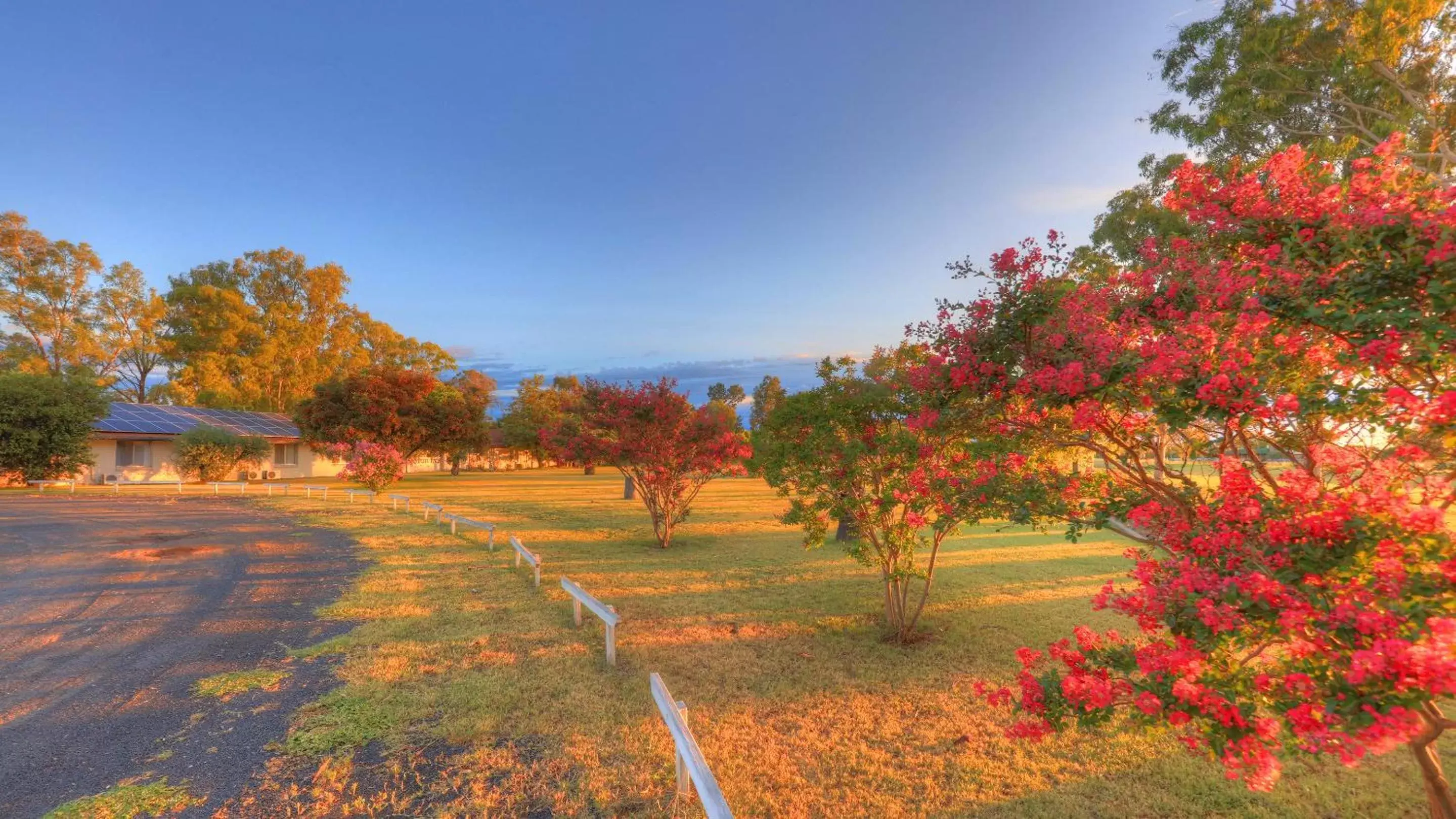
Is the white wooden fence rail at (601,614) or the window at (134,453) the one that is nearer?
the white wooden fence rail at (601,614)

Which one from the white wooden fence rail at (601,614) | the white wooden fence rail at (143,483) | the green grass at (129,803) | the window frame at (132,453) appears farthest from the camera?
the window frame at (132,453)

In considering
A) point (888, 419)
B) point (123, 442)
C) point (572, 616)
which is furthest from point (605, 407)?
point (123, 442)

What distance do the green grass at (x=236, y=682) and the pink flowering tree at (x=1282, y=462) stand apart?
21.8ft

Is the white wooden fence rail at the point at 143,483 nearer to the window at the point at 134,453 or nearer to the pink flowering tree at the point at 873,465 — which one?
the window at the point at 134,453

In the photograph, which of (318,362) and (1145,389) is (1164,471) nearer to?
(1145,389)

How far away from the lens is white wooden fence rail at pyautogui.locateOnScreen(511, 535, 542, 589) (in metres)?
9.06

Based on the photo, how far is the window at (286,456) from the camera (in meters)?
34.4

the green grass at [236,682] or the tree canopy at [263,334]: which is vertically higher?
the tree canopy at [263,334]

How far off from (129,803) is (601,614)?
3.58 meters

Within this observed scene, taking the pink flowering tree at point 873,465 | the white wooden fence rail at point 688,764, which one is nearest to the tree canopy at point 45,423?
the pink flowering tree at point 873,465

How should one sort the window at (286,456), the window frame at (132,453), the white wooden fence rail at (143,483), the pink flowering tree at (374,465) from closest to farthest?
the pink flowering tree at (374,465) → the white wooden fence rail at (143,483) → the window frame at (132,453) → the window at (286,456)

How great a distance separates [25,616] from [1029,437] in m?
12.1

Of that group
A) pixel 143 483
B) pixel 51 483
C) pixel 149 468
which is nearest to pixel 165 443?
pixel 149 468

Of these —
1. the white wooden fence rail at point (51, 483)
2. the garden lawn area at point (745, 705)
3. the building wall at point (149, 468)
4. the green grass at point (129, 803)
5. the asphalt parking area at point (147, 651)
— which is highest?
the building wall at point (149, 468)
